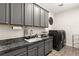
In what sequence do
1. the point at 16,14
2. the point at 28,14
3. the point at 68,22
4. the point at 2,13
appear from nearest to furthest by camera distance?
the point at 2,13
the point at 16,14
the point at 28,14
the point at 68,22

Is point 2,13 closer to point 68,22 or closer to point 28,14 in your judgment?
point 28,14

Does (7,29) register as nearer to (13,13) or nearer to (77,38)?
(13,13)

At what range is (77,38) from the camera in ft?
17.2

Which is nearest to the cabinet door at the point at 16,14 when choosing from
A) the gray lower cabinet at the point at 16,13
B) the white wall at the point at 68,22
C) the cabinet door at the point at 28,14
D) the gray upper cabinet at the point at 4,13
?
the gray lower cabinet at the point at 16,13

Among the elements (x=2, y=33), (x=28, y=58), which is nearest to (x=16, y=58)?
(x=28, y=58)

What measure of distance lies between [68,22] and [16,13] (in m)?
4.19

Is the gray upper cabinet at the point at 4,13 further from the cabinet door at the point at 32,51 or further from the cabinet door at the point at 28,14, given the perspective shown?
the cabinet door at the point at 32,51

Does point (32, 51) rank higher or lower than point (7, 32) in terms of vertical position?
lower

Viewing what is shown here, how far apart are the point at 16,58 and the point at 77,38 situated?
5.16 meters

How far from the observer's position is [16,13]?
2.20m

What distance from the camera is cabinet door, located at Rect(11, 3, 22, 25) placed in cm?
206

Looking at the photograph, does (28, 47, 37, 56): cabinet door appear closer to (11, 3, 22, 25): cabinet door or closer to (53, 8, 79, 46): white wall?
A: (11, 3, 22, 25): cabinet door

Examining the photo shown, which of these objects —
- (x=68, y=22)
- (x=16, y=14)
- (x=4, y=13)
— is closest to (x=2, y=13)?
(x=4, y=13)

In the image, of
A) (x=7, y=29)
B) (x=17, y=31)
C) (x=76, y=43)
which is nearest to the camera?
(x=7, y=29)
